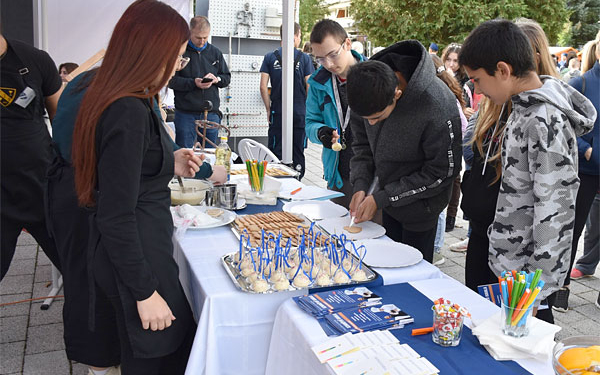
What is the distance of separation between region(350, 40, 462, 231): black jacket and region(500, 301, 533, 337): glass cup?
2.93 feet

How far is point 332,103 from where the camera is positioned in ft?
9.88

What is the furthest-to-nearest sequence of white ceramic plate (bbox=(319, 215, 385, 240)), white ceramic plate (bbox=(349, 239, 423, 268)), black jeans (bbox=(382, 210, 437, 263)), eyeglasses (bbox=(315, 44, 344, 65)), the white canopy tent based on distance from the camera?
1. the white canopy tent
2. eyeglasses (bbox=(315, 44, 344, 65))
3. black jeans (bbox=(382, 210, 437, 263))
4. white ceramic plate (bbox=(319, 215, 385, 240))
5. white ceramic plate (bbox=(349, 239, 423, 268))

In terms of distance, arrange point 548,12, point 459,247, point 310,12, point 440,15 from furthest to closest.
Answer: point 310,12 < point 548,12 < point 440,15 < point 459,247

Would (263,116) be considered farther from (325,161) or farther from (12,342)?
(12,342)

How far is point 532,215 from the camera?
160 cm

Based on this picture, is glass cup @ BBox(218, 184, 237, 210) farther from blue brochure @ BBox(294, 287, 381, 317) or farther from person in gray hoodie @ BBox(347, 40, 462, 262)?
blue brochure @ BBox(294, 287, 381, 317)

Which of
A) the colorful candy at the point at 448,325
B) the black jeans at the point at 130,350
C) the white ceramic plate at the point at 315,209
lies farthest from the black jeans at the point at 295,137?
the colorful candy at the point at 448,325

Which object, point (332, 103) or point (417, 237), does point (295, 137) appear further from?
point (417, 237)

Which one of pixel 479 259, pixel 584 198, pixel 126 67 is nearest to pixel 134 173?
pixel 126 67

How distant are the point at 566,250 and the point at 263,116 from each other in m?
6.39

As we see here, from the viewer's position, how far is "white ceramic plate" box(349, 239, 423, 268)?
1.74 m

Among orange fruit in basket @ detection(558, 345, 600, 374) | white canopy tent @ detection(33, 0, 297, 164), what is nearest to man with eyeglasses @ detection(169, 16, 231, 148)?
white canopy tent @ detection(33, 0, 297, 164)

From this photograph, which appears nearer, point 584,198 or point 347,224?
point 347,224

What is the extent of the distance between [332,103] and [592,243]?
7.20 ft
